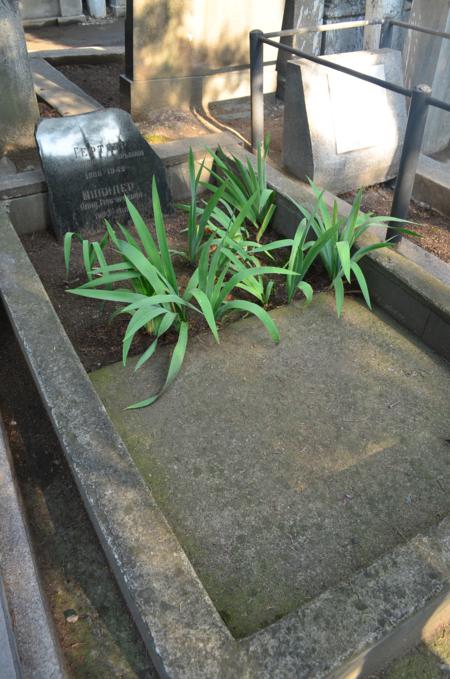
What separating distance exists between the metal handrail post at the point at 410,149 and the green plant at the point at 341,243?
0.20 m

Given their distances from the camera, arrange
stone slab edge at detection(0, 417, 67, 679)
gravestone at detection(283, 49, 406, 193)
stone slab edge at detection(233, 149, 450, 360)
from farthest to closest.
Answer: gravestone at detection(283, 49, 406, 193)
stone slab edge at detection(233, 149, 450, 360)
stone slab edge at detection(0, 417, 67, 679)

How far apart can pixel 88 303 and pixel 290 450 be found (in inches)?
42.1

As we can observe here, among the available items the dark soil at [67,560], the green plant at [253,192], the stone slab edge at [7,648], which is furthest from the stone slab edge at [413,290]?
the stone slab edge at [7,648]

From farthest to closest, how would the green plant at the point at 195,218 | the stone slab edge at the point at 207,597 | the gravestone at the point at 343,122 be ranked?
the gravestone at the point at 343,122
the green plant at the point at 195,218
the stone slab edge at the point at 207,597

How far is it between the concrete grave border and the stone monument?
2977 mm

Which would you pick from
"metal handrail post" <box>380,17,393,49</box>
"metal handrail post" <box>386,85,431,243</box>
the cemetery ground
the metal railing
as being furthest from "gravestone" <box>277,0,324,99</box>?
the cemetery ground

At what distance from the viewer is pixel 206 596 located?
1089 mm

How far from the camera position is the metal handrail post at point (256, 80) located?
2.96 m

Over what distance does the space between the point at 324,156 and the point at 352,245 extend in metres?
1.13

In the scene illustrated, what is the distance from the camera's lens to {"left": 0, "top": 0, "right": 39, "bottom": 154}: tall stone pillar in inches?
113

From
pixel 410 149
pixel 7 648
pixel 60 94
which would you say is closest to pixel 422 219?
pixel 410 149

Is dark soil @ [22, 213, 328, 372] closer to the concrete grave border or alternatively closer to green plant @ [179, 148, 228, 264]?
green plant @ [179, 148, 228, 264]

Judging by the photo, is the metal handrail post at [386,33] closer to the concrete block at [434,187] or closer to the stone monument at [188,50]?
the concrete block at [434,187]

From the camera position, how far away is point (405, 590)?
3.59ft
